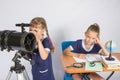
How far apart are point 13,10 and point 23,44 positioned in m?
1.33

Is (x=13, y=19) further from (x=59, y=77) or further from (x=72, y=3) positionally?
(x=59, y=77)

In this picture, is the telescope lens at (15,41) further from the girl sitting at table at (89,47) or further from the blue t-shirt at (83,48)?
the blue t-shirt at (83,48)

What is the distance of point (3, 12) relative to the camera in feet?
8.52

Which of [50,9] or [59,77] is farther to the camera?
[59,77]

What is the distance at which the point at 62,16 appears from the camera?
8.77 feet

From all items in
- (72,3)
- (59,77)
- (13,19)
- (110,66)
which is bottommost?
Result: (59,77)

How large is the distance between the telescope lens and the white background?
121cm

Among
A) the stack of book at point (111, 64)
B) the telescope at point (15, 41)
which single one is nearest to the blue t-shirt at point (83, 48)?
the stack of book at point (111, 64)

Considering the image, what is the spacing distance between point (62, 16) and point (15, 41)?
1355mm

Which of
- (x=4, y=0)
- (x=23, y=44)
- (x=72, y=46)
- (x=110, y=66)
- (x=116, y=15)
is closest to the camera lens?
(x=23, y=44)

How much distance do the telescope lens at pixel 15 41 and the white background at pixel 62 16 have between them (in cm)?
121

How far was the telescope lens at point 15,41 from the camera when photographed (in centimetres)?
137

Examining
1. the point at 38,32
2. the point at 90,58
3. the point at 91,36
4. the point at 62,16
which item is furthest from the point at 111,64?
the point at 62,16

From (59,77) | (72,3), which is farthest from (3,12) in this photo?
(59,77)
